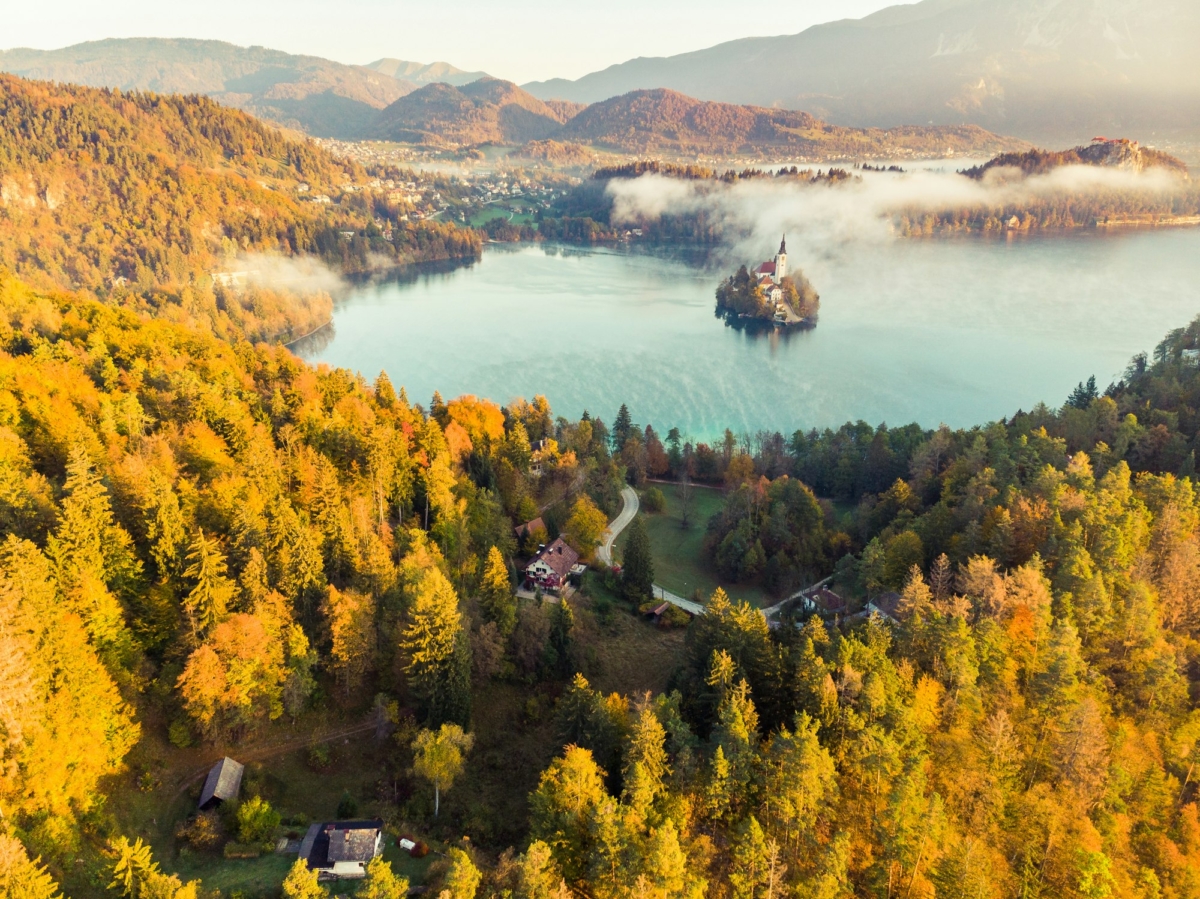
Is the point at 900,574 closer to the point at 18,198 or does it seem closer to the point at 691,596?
the point at 691,596

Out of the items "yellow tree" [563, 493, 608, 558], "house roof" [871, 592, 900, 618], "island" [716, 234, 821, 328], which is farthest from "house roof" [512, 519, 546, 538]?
"island" [716, 234, 821, 328]

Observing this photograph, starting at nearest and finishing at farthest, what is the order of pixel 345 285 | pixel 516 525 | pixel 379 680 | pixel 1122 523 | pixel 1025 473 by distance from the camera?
pixel 379 680
pixel 1122 523
pixel 1025 473
pixel 516 525
pixel 345 285

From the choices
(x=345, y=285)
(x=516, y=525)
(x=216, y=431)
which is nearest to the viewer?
(x=216, y=431)

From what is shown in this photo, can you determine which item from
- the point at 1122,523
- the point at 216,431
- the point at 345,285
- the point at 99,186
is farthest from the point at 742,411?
the point at 99,186

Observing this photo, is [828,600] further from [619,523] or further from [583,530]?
[619,523]

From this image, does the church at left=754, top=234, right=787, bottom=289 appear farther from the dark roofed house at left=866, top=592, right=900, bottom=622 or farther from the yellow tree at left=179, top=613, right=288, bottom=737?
the yellow tree at left=179, top=613, right=288, bottom=737

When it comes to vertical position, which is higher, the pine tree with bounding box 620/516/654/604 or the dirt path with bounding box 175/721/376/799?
the dirt path with bounding box 175/721/376/799
